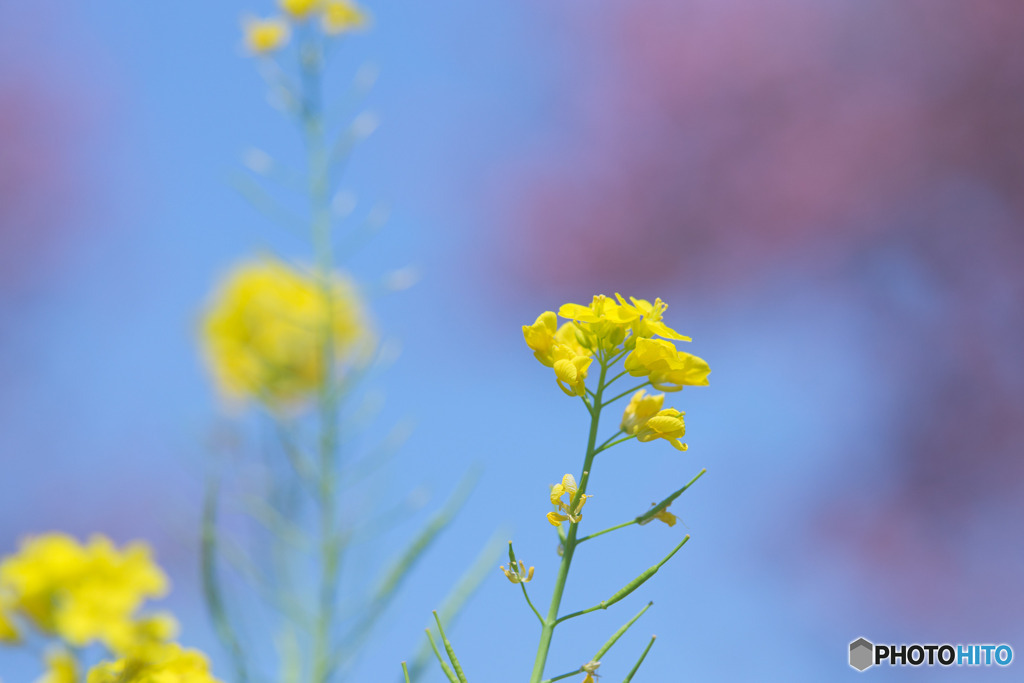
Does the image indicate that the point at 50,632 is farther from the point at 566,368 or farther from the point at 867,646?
the point at 867,646

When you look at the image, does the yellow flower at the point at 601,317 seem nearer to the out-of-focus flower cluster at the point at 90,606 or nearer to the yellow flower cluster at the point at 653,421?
the yellow flower cluster at the point at 653,421

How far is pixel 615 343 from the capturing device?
664 millimetres

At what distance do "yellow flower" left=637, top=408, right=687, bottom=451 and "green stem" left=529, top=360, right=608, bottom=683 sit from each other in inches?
1.7

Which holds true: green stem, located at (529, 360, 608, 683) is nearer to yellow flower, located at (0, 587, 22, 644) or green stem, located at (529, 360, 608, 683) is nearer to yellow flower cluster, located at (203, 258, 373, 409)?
yellow flower, located at (0, 587, 22, 644)

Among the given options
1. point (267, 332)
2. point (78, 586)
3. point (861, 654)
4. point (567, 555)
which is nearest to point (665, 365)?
point (567, 555)

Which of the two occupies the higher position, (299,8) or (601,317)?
(299,8)

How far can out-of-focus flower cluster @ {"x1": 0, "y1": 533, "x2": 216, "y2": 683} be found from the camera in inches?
28.1

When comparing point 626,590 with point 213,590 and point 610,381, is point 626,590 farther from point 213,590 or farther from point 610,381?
point 213,590

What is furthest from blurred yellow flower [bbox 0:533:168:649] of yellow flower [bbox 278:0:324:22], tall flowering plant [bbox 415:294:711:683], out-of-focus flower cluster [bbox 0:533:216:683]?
yellow flower [bbox 278:0:324:22]

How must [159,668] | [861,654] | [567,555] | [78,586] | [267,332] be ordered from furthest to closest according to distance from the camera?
[267,332] < [861,654] < [78,586] < [159,668] < [567,555]

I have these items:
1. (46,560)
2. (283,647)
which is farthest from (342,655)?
(46,560)

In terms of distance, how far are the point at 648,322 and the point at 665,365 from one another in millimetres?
35

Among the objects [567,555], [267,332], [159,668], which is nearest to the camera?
[567,555]

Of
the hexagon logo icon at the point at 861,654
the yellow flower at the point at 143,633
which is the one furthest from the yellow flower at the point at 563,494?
the hexagon logo icon at the point at 861,654
